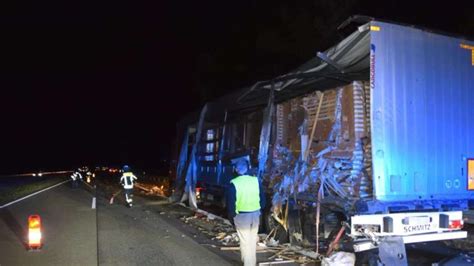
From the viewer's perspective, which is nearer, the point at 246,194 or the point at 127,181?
the point at 246,194

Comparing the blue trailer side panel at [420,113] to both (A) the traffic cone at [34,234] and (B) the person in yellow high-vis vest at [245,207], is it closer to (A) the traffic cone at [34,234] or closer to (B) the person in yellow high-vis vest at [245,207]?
(B) the person in yellow high-vis vest at [245,207]

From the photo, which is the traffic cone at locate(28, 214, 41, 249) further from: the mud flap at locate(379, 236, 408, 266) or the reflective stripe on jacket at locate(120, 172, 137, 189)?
the reflective stripe on jacket at locate(120, 172, 137, 189)

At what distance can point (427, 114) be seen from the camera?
7.74 meters

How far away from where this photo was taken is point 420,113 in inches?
303

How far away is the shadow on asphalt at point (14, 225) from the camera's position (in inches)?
430

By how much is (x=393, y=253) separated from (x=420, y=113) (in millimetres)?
2180

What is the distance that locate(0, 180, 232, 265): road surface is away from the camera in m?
8.70

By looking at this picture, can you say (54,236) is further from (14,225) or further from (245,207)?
(245,207)

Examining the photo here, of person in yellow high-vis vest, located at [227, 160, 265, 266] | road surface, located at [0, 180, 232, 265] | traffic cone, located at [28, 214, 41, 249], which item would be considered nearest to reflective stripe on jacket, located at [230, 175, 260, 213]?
person in yellow high-vis vest, located at [227, 160, 265, 266]

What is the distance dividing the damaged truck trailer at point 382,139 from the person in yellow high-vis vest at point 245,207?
133 centimetres

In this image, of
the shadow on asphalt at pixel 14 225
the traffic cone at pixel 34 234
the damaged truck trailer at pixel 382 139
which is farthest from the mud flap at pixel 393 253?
the shadow on asphalt at pixel 14 225

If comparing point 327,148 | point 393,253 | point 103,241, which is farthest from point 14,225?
point 393,253

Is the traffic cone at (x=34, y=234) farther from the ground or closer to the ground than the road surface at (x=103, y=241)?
farther from the ground

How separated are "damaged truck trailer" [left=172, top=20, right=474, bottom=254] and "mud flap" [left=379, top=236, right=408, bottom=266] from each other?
16 cm
